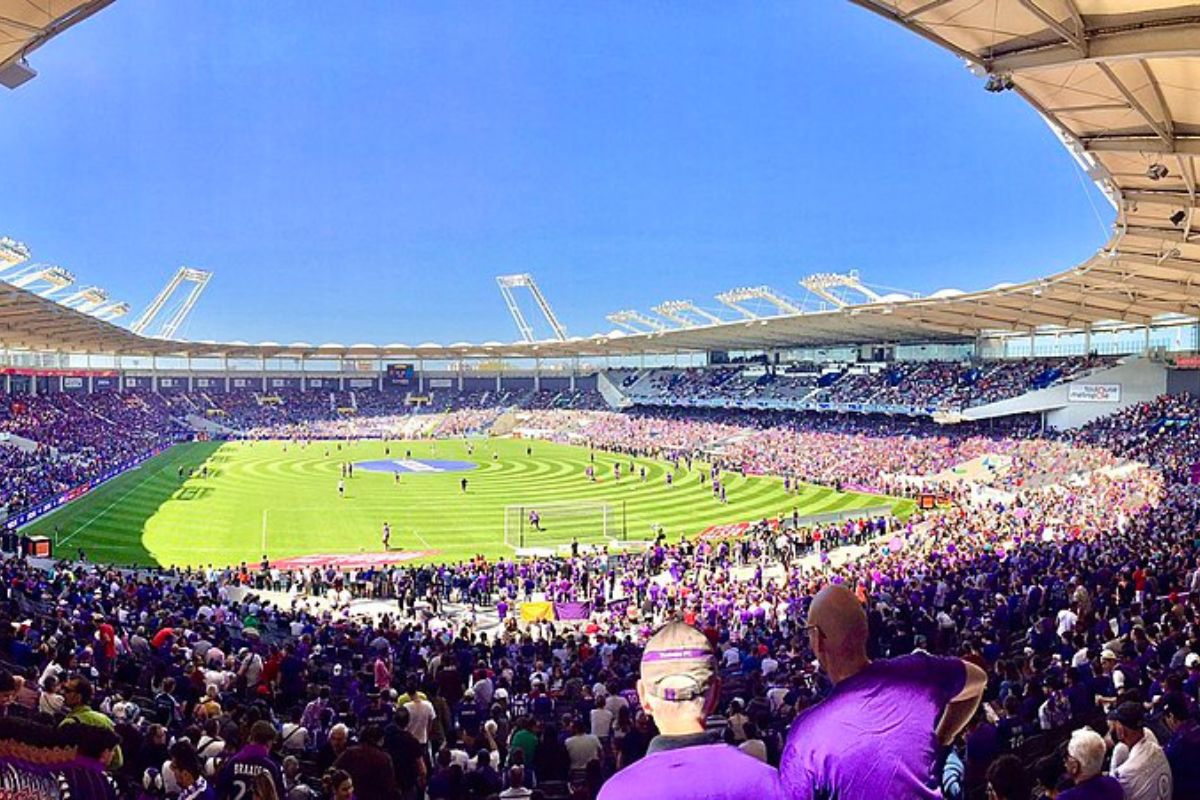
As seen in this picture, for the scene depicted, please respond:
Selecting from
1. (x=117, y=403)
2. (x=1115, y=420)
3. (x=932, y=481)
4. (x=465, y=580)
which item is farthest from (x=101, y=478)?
(x=1115, y=420)

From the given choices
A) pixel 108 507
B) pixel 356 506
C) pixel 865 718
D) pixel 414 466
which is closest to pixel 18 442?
pixel 108 507

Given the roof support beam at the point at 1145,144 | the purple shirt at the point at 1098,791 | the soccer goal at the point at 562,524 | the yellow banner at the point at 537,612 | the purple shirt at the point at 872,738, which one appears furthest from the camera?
the soccer goal at the point at 562,524

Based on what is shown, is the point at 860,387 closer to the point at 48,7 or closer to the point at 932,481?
the point at 932,481

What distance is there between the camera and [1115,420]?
157 feet

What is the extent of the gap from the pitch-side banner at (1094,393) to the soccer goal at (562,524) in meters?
29.5

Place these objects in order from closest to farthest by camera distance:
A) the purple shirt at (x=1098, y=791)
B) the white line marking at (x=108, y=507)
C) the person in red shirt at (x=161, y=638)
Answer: the purple shirt at (x=1098, y=791) < the person in red shirt at (x=161, y=638) < the white line marking at (x=108, y=507)

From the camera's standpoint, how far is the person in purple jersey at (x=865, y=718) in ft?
9.20

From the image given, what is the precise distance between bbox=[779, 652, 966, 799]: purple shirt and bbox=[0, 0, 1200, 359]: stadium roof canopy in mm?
11714

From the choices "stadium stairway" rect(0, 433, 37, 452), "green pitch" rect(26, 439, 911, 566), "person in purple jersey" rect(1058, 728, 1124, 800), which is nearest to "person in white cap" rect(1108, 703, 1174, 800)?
"person in purple jersey" rect(1058, 728, 1124, 800)

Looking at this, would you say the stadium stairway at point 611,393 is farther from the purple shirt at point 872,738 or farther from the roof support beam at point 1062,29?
the purple shirt at point 872,738

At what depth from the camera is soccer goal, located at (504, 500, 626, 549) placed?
35.4m

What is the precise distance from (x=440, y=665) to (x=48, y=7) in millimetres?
11304

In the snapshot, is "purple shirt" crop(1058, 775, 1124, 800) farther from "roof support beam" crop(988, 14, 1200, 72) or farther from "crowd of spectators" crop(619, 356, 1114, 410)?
"crowd of spectators" crop(619, 356, 1114, 410)

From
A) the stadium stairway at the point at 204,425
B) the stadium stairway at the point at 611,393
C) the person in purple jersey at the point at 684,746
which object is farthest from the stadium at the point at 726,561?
the stadium stairway at the point at 611,393
